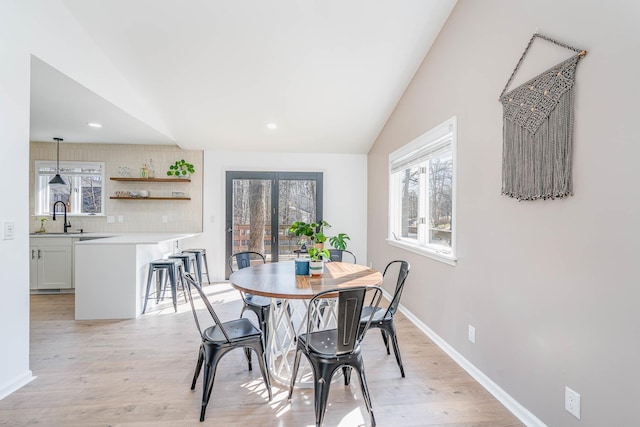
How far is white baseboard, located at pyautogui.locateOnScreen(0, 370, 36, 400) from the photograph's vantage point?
6.44ft

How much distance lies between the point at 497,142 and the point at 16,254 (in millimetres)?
3400

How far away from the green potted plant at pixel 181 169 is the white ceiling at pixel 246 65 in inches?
17.9

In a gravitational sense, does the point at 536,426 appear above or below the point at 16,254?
below

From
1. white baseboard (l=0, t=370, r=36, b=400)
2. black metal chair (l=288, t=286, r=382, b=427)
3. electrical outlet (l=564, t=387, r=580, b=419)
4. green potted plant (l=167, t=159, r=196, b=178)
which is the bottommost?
white baseboard (l=0, t=370, r=36, b=400)

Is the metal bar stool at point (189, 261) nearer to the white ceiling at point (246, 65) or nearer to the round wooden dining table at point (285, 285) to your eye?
the white ceiling at point (246, 65)

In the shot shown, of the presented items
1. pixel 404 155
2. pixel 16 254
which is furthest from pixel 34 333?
pixel 404 155

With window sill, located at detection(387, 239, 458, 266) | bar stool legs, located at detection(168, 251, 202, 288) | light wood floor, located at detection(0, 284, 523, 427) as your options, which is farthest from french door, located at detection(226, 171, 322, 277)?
light wood floor, located at detection(0, 284, 523, 427)

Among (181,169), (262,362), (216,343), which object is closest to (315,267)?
(262,362)

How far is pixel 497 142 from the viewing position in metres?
2.05

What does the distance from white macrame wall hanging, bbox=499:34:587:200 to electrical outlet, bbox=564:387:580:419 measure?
98cm

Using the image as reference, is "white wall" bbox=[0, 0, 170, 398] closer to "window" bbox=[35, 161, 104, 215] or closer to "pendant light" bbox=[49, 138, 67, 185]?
"pendant light" bbox=[49, 138, 67, 185]

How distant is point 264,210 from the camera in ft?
16.8

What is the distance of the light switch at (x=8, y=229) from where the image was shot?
1.98 metres

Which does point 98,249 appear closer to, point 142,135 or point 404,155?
point 142,135
